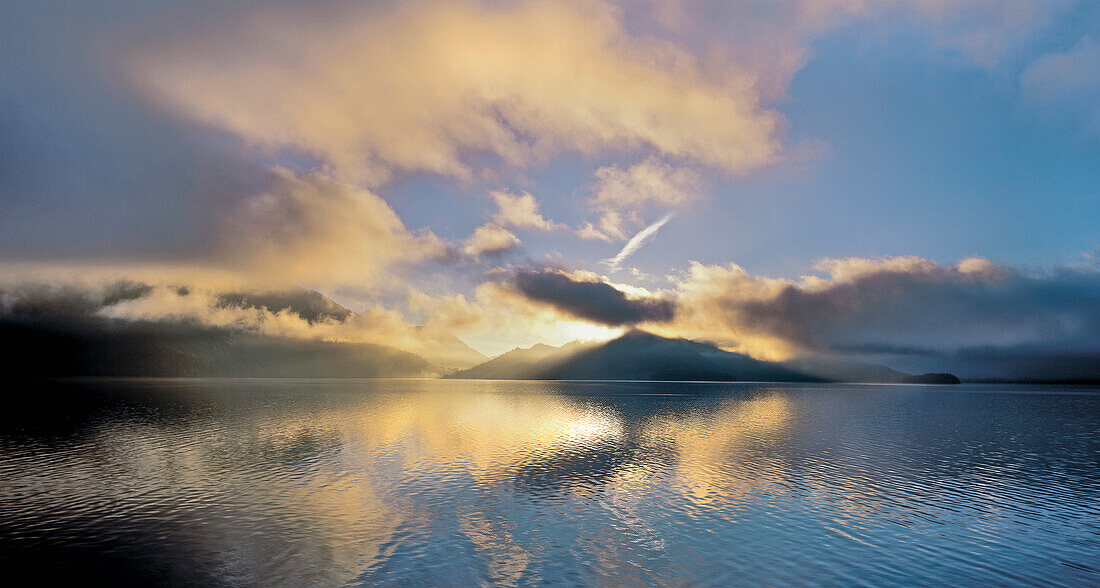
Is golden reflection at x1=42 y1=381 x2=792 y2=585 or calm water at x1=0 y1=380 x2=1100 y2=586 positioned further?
golden reflection at x1=42 y1=381 x2=792 y2=585

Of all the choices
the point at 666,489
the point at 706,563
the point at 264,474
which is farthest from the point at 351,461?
the point at 706,563

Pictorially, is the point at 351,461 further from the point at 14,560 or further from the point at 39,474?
the point at 14,560

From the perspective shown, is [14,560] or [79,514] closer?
[14,560]

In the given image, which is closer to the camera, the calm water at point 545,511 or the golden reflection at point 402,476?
the calm water at point 545,511

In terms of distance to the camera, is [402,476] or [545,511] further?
[402,476]

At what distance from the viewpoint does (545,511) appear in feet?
147

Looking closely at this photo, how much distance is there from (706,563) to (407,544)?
2059 centimetres

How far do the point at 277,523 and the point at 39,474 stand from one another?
133 feet

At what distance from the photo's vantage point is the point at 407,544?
35844mm

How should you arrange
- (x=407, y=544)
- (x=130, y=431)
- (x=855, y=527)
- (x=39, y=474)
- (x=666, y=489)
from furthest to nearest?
(x=130, y=431)
(x=39, y=474)
(x=666, y=489)
(x=855, y=527)
(x=407, y=544)

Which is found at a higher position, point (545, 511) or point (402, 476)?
point (545, 511)

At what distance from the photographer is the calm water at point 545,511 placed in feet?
104

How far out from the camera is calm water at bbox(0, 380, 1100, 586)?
1248 inches

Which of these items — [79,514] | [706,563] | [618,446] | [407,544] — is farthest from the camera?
[618,446]
